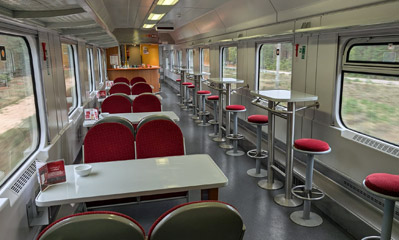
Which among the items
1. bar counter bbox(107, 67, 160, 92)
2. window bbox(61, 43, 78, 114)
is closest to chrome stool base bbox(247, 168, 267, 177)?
window bbox(61, 43, 78, 114)

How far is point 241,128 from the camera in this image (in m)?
6.88

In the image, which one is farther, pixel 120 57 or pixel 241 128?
pixel 120 57

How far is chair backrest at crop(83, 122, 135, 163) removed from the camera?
9.77 ft

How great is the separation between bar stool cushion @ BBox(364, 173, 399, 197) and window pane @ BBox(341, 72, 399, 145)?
3.32 feet

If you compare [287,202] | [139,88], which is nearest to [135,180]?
[287,202]

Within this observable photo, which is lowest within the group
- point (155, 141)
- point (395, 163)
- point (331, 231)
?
point (331, 231)

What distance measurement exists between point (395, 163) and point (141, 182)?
2.39 meters

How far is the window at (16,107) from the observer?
281 cm

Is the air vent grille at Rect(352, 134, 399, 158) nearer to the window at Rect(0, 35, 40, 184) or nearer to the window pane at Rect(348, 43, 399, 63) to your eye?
the window pane at Rect(348, 43, 399, 63)

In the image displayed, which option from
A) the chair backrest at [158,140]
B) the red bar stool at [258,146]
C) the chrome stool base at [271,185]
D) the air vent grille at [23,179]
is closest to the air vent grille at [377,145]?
the chrome stool base at [271,185]

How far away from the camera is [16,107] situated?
3166 millimetres

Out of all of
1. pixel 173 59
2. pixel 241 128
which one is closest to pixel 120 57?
pixel 173 59

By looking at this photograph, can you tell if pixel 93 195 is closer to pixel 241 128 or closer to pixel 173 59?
pixel 241 128

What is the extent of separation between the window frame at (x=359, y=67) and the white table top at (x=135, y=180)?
6.44 ft
